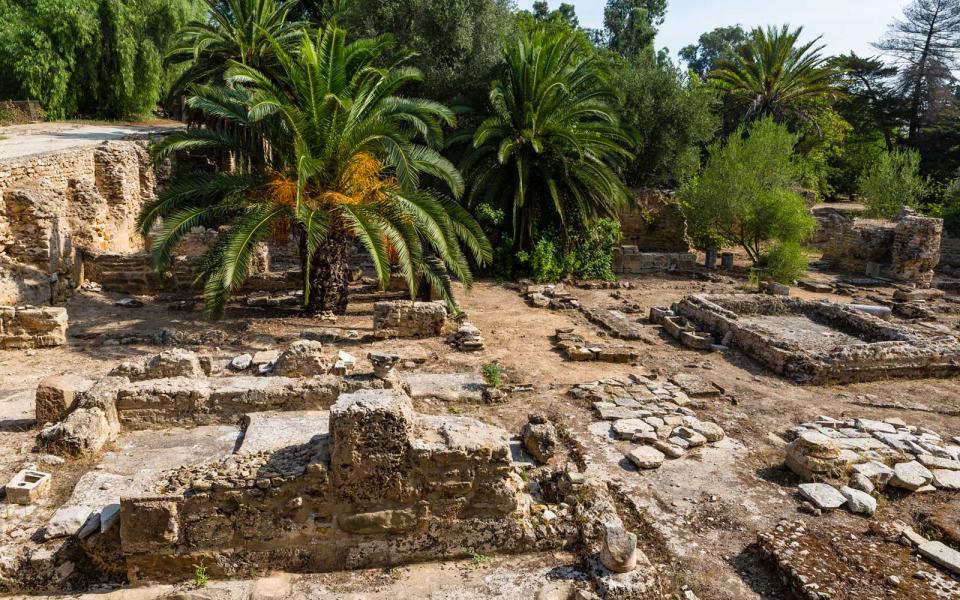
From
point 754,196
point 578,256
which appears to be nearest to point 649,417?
point 578,256

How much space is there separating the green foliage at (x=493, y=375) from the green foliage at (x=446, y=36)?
10600mm

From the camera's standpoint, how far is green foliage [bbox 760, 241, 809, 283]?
17.3 meters

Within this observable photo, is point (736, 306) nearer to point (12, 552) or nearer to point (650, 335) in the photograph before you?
point (650, 335)

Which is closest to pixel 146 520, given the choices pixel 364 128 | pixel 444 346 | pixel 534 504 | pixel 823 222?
pixel 534 504

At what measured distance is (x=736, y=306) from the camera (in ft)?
46.2

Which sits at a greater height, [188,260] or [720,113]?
[720,113]

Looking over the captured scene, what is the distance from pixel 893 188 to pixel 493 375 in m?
21.3

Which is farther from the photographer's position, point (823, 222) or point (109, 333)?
point (823, 222)

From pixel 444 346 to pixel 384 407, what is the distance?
6.02m

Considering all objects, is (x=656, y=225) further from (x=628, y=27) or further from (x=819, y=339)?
(x=628, y=27)

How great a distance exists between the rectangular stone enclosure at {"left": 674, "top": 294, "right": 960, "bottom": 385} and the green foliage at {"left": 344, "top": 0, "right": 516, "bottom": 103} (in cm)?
901

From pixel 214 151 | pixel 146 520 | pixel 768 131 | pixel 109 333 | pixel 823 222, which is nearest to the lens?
pixel 146 520

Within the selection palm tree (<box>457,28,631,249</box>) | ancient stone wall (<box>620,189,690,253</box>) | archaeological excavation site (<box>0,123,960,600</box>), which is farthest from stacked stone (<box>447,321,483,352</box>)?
ancient stone wall (<box>620,189,690,253</box>)

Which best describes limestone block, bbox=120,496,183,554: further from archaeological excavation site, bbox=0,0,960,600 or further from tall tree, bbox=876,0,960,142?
tall tree, bbox=876,0,960,142
